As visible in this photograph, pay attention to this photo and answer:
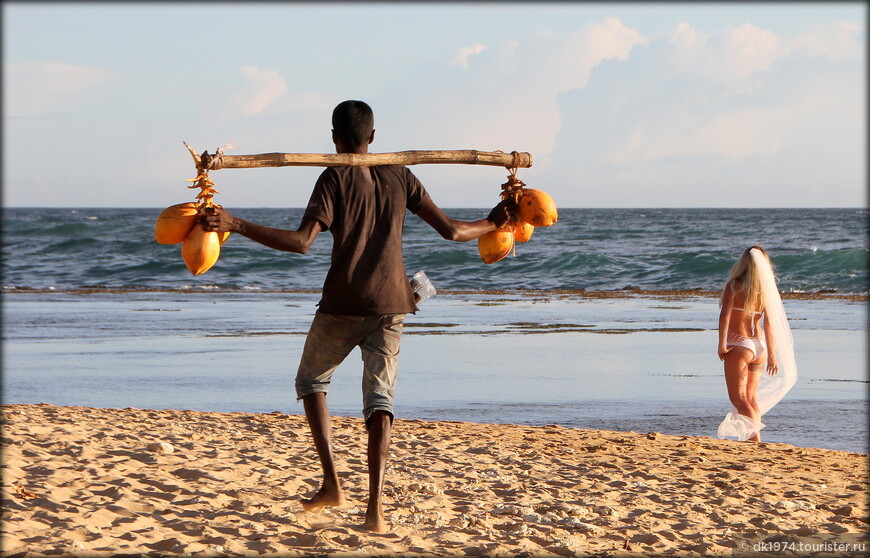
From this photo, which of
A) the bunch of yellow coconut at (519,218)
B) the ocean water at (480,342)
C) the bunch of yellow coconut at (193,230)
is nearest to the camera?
the bunch of yellow coconut at (193,230)

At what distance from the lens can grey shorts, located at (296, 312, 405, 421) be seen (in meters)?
4.58

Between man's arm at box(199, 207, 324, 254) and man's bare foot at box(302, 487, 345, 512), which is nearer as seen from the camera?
man's arm at box(199, 207, 324, 254)

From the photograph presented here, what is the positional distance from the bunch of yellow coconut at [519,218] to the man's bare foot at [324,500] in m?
1.44

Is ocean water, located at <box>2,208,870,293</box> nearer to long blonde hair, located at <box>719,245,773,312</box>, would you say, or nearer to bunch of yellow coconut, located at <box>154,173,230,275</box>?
long blonde hair, located at <box>719,245,773,312</box>

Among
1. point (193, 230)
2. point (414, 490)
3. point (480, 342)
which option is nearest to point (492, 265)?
point (480, 342)

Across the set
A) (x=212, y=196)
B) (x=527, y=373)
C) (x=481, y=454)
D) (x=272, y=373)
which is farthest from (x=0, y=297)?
(x=212, y=196)

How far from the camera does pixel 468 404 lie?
941 cm

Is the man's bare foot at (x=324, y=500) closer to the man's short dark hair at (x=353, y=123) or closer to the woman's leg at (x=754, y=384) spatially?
the man's short dark hair at (x=353, y=123)

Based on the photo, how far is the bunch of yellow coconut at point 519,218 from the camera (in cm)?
504

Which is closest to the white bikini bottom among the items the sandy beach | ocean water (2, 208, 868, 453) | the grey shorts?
the sandy beach

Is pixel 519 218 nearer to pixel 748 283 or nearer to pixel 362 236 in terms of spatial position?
pixel 362 236

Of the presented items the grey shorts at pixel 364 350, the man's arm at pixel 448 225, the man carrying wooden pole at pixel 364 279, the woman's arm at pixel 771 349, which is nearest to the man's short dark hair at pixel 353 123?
the man carrying wooden pole at pixel 364 279

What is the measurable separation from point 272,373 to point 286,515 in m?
6.28

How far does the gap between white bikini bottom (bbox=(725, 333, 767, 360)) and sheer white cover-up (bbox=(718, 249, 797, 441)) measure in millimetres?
109
